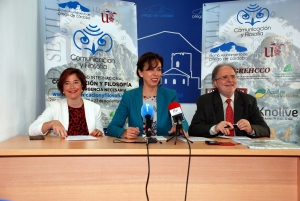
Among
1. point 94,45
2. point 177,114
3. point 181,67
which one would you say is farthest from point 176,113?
point 181,67

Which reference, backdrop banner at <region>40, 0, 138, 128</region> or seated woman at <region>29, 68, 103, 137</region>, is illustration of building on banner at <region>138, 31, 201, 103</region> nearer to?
backdrop banner at <region>40, 0, 138, 128</region>

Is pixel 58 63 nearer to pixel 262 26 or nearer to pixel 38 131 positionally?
pixel 38 131

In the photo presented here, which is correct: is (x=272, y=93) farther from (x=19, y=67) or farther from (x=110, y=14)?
(x=19, y=67)

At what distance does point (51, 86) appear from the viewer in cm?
333

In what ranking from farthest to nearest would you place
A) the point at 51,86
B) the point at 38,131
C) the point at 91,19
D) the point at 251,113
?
1. the point at 91,19
2. the point at 51,86
3. the point at 251,113
4. the point at 38,131

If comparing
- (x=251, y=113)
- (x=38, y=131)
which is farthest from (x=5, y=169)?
(x=251, y=113)

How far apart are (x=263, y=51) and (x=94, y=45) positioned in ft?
6.72

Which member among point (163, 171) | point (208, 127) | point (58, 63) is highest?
point (58, 63)

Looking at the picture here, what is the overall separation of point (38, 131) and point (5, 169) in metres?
0.52

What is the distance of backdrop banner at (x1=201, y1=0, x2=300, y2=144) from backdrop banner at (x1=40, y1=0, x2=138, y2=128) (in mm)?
970

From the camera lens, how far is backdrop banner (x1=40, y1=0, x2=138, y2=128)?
3342 millimetres

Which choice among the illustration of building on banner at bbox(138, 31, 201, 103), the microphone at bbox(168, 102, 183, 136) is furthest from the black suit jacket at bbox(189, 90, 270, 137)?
the illustration of building on banner at bbox(138, 31, 201, 103)

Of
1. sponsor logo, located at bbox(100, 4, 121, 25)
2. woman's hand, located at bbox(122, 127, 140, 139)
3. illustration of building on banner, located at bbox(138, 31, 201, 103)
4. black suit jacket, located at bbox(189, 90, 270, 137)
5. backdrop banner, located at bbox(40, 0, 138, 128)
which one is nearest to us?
woman's hand, located at bbox(122, 127, 140, 139)

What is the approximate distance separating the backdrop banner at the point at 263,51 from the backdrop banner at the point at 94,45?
3.18ft
